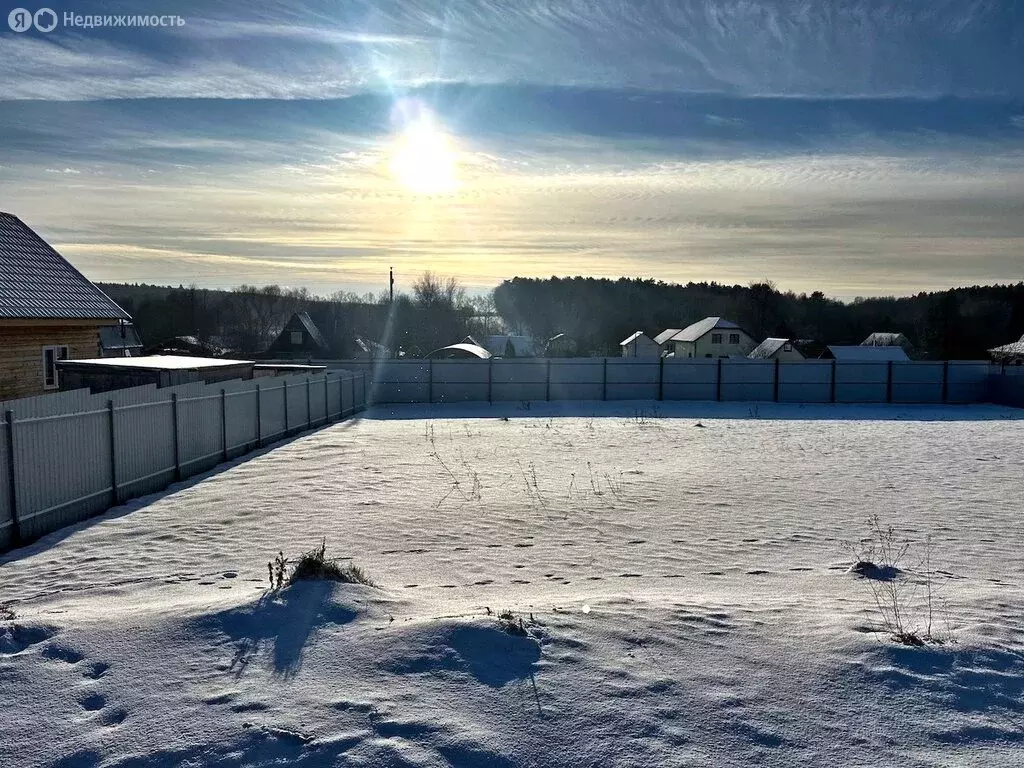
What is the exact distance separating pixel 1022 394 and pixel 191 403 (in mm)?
28294

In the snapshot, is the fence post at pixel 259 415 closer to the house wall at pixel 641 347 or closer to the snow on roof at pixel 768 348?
the snow on roof at pixel 768 348

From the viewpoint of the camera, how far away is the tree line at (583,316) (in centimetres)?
6806

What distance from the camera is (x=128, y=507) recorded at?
1017 centimetres

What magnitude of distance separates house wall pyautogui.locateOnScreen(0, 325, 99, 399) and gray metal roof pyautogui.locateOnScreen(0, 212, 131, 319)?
0.49 metres

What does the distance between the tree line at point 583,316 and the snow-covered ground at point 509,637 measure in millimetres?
41930

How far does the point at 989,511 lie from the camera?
10.2 metres

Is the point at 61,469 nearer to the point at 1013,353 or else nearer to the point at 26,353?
the point at 26,353

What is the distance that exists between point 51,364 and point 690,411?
18577 mm

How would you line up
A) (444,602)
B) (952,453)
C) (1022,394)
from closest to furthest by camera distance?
(444,602) → (952,453) → (1022,394)

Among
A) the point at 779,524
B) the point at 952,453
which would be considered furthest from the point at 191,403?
the point at 952,453

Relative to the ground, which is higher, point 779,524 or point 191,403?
point 191,403

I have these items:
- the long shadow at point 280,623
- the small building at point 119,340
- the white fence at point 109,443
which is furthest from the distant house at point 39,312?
the small building at point 119,340

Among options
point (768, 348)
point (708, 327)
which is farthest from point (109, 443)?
point (708, 327)

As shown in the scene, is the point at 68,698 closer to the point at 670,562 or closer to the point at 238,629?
the point at 238,629
